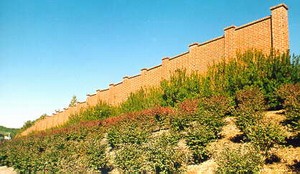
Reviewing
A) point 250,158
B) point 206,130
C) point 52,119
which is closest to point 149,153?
point 206,130

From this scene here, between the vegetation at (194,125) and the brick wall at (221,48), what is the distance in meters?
0.64

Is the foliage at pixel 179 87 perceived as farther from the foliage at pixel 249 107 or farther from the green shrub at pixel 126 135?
the foliage at pixel 249 107

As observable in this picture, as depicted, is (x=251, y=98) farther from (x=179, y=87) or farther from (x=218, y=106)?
(x=179, y=87)

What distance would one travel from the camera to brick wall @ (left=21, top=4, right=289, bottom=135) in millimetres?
15727

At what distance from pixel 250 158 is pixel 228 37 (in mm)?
10455

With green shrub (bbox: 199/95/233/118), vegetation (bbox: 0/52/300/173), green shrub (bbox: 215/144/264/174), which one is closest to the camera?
green shrub (bbox: 215/144/264/174)

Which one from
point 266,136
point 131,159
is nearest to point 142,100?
point 131,159

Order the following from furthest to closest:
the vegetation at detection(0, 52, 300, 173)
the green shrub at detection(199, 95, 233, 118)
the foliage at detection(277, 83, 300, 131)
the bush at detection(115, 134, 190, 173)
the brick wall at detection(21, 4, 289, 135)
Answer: the brick wall at detection(21, 4, 289, 135) < the green shrub at detection(199, 95, 233, 118) < the bush at detection(115, 134, 190, 173) < the foliage at detection(277, 83, 300, 131) < the vegetation at detection(0, 52, 300, 173)

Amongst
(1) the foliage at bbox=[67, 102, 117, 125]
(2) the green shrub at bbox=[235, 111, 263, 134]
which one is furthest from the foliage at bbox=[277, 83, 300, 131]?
(1) the foliage at bbox=[67, 102, 117, 125]

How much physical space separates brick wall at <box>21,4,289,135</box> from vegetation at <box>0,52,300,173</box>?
0.64 meters

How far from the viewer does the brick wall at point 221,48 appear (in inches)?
619

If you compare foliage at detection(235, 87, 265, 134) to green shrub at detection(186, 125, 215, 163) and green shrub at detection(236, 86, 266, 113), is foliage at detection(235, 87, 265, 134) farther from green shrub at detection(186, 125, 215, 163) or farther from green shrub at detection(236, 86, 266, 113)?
green shrub at detection(186, 125, 215, 163)

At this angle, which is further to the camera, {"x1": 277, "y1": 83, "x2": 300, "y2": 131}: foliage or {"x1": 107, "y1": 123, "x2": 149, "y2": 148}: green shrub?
{"x1": 107, "y1": 123, "x2": 149, "y2": 148}: green shrub

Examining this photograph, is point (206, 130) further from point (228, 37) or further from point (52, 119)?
point (52, 119)
